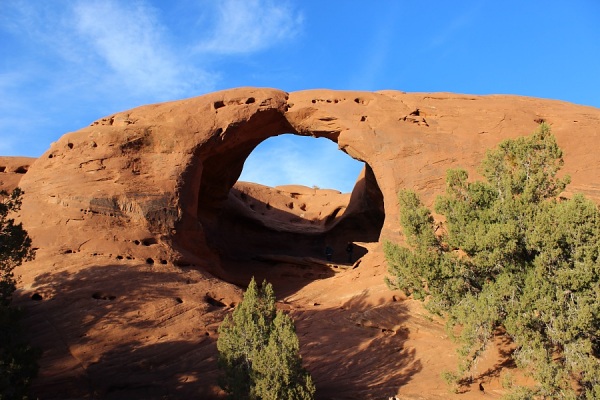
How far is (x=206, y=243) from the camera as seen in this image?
73.0ft

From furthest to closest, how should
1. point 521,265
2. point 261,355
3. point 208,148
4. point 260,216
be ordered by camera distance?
point 260,216
point 208,148
point 521,265
point 261,355

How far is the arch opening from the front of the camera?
28.2 m

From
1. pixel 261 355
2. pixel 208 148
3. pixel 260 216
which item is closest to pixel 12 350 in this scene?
pixel 261 355

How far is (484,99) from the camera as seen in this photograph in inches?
899

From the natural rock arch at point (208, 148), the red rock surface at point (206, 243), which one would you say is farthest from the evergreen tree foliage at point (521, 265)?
the natural rock arch at point (208, 148)

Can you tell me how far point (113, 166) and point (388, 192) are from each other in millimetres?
10273

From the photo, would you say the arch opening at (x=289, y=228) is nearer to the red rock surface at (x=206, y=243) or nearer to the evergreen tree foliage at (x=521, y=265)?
the red rock surface at (x=206, y=243)

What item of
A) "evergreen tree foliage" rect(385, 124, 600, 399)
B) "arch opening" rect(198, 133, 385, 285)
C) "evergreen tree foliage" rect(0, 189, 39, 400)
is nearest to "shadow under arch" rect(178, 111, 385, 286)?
"arch opening" rect(198, 133, 385, 285)

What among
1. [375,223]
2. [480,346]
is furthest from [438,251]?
[375,223]

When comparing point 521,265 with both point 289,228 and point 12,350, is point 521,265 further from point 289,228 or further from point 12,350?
point 289,228

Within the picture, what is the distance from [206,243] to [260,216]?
11.5 meters

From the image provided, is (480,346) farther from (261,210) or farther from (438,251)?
(261,210)

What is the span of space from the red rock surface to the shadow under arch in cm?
14

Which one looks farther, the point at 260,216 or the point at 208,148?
the point at 260,216
